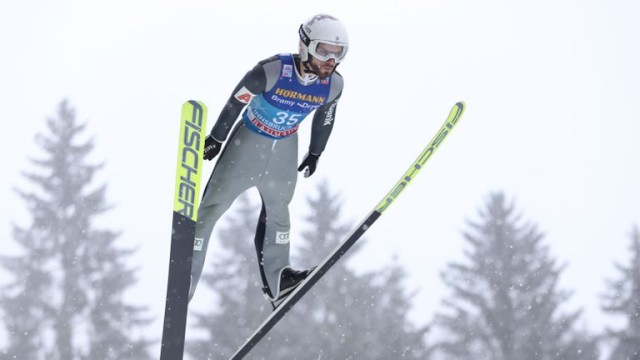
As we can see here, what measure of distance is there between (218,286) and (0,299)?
565 cm

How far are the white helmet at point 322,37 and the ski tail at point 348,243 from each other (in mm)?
1288

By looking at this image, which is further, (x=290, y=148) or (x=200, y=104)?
(x=290, y=148)

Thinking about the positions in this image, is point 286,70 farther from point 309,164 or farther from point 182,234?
point 182,234

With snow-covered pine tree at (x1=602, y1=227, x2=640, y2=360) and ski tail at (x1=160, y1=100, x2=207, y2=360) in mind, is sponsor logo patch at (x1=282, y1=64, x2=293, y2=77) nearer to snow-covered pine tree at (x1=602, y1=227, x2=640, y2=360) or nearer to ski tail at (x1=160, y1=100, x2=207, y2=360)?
ski tail at (x1=160, y1=100, x2=207, y2=360)

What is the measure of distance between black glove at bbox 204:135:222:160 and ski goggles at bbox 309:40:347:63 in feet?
2.83

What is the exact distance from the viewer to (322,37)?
5105 mm

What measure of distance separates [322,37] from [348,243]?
155 cm

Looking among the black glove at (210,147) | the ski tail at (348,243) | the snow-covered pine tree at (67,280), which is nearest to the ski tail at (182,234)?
the black glove at (210,147)

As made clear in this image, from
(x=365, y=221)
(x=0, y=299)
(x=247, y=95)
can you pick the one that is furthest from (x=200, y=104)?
(x=0, y=299)

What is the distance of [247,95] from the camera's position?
17.3 feet

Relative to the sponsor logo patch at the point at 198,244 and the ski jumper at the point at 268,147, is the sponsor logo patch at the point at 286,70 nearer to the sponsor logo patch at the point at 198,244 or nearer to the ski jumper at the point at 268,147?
the ski jumper at the point at 268,147

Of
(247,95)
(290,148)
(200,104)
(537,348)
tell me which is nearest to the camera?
(200,104)

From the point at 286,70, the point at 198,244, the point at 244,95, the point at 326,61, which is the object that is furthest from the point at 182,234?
the point at 326,61

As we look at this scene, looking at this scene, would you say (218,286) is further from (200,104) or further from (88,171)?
(200,104)
